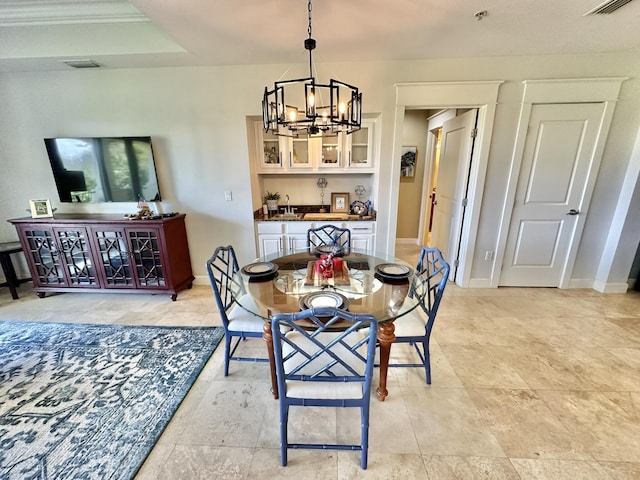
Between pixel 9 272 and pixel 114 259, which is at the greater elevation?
pixel 114 259

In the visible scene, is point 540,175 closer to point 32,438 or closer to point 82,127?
point 32,438

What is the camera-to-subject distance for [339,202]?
11.3 ft

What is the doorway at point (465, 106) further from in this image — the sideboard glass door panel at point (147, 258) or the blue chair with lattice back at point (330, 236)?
the sideboard glass door panel at point (147, 258)

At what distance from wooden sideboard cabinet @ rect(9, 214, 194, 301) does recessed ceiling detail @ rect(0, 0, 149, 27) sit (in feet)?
5.85

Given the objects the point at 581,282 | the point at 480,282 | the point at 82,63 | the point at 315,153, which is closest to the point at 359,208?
the point at 315,153

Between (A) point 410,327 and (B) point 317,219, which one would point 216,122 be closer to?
(B) point 317,219

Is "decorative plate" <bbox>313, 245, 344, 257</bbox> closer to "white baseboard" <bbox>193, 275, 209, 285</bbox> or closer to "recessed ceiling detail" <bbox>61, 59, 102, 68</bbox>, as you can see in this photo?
"white baseboard" <bbox>193, 275, 209, 285</bbox>

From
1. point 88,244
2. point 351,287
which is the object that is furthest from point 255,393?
point 88,244

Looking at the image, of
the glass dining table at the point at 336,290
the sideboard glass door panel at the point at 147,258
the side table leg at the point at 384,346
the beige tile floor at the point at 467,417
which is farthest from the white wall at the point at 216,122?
the side table leg at the point at 384,346

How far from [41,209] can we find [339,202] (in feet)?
11.1

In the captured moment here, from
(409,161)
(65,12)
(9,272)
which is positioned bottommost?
(9,272)

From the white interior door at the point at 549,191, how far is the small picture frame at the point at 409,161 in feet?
6.30

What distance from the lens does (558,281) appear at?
121 inches

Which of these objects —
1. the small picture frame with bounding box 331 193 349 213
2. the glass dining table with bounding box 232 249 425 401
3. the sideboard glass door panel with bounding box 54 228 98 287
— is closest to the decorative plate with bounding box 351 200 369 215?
the small picture frame with bounding box 331 193 349 213
